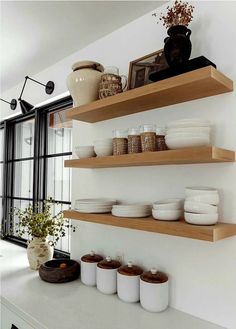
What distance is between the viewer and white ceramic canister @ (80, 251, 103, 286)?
5.77 ft

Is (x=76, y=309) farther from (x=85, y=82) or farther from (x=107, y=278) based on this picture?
(x=85, y=82)

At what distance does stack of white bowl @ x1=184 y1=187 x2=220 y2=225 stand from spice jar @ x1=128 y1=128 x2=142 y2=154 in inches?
14.8

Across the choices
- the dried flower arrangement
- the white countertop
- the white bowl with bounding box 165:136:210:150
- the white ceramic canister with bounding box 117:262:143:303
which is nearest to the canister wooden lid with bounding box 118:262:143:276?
the white ceramic canister with bounding box 117:262:143:303

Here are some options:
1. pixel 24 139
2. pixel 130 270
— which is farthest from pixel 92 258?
pixel 24 139

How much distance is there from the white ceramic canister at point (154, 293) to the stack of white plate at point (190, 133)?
713 millimetres

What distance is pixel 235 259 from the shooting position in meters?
1.27

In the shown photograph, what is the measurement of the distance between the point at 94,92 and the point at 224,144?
0.84 meters

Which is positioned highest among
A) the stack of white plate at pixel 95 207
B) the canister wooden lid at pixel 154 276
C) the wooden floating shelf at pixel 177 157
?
the wooden floating shelf at pixel 177 157

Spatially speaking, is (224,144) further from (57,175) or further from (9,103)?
(9,103)

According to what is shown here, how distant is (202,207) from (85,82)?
3.33 feet

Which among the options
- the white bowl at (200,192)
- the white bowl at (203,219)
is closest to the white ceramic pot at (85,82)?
the white bowl at (200,192)

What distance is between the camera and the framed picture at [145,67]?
1.50 metres

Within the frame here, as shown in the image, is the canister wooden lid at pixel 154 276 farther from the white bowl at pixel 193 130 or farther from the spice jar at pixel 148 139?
the white bowl at pixel 193 130

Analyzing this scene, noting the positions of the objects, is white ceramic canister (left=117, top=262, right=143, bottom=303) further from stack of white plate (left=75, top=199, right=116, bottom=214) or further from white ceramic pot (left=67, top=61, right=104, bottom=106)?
white ceramic pot (left=67, top=61, right=104, bottom=106)
